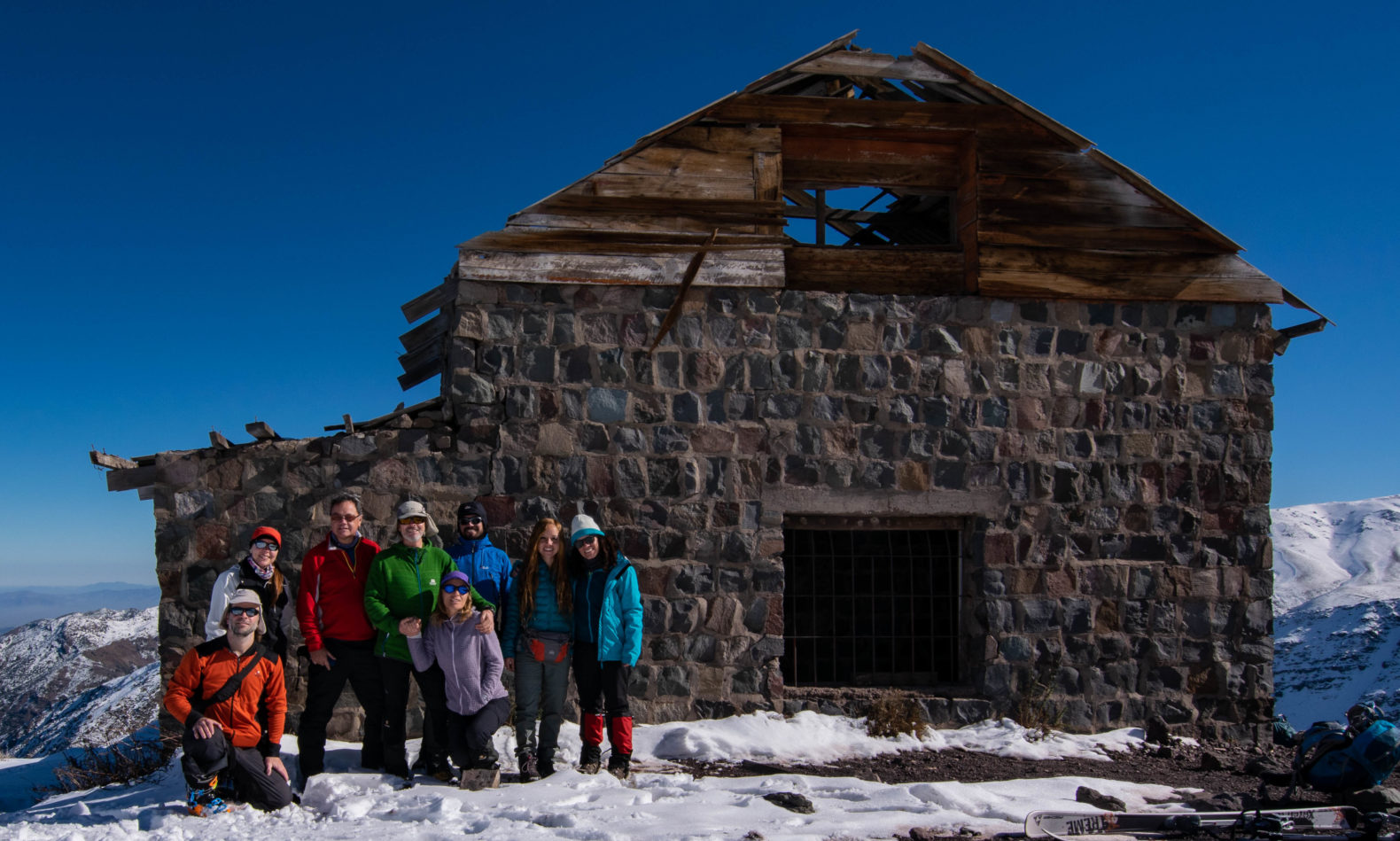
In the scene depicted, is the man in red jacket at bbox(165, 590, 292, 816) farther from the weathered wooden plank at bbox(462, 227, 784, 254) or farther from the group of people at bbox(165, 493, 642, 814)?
the weathered wooden plank at bbox(462, 227, 784, 254)

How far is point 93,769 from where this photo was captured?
6.00 metres

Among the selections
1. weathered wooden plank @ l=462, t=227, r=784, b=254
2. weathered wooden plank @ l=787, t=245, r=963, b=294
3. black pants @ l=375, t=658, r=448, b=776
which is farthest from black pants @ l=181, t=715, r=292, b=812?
weathered wooden plank @ l=787, t=245, r=963, b=294

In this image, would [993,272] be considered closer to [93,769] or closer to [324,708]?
[324,708]

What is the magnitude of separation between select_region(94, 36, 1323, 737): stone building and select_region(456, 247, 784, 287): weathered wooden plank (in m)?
0.02

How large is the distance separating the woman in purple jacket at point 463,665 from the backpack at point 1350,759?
4.39 meters

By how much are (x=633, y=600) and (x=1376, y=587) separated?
2445 cm

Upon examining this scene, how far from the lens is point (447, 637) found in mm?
5258

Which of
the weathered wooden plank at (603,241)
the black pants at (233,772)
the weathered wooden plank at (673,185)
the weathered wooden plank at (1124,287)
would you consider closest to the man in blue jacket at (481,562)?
the black pants at (233,772)

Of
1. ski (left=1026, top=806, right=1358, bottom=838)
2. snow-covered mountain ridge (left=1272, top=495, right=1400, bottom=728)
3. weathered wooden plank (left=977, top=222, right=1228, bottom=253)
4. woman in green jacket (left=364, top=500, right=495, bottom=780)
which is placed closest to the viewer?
ski (left=1026, top=806, right=1358, bottom=838)

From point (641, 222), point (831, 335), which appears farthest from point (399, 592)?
point (831, 335)

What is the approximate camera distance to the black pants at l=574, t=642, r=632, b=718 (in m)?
5.45

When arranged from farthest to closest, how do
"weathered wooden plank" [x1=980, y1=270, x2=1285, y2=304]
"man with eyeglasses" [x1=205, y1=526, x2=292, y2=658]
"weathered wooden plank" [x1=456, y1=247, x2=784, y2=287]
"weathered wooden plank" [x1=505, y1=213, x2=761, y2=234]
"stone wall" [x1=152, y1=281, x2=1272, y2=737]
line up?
"weathered wooden plank" [x1=980, y1=270, x2=1285, y2=304] < "weathered wooden plank" [x1=505, y1=213, x2=761, y2=234] < "weathered wooden plank" [x1=456, y1=247, x2=784, y2=287] < "stone wall" [x1=152, y1=281, x2=1272, y2=737] < "man with eyeglasses" [x1=205, y1=526, x2=292, y2=658]

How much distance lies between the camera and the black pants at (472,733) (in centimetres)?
517

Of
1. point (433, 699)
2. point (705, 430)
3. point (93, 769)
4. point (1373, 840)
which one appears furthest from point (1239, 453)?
point (93, 769)
